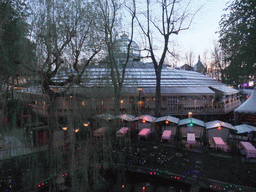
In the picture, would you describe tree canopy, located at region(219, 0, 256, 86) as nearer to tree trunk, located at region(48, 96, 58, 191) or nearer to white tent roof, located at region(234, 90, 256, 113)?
white tent roof, located at region(234, 90, 256, 113)

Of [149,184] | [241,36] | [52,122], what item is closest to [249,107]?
[241,36]

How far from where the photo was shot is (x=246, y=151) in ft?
31.4

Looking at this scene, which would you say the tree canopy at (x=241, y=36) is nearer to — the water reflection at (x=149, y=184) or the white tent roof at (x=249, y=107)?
the white tent roof at (x=249, y=107)

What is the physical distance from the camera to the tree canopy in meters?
10.5

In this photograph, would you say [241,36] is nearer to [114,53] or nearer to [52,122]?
[114,53]

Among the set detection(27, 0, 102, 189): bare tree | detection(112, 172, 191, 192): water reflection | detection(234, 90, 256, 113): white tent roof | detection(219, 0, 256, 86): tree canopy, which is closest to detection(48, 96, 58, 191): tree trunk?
detection(27, 0, 102, 189): bare tree

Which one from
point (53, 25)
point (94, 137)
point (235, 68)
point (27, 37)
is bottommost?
point (94, 137)

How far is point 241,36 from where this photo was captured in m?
10.9

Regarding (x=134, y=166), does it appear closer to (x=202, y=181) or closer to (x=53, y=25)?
(x=202, y=181)

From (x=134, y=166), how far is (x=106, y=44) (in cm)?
595

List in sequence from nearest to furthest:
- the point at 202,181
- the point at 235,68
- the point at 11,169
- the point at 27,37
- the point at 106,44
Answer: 1. the point at 27,37
2. the point at 202,181
3. the point at 11,169
4. the point at 106,44
5. the point at 235,68

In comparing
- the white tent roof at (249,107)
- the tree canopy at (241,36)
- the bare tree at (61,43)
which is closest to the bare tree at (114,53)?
the bare tree at (61,43)

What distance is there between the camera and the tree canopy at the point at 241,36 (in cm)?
1045

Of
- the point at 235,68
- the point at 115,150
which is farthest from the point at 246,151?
the point at 115,150
